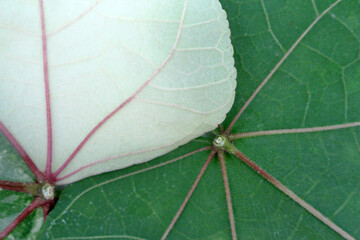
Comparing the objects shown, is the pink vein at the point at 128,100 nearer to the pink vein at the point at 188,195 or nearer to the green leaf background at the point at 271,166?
the green leaf background at the point at 271,166

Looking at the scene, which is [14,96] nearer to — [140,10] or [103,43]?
[103,43]

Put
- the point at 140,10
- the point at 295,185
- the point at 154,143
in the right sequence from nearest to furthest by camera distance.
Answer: the point at 140,10 → the point at 154,143 → the point at 295,185

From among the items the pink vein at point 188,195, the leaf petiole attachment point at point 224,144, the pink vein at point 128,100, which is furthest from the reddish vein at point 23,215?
the leaf petiole attachment point at point 224,144

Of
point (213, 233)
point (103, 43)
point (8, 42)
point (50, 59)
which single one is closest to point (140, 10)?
point (103, 43)

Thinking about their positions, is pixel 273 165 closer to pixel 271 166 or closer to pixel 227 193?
pixel 271 166

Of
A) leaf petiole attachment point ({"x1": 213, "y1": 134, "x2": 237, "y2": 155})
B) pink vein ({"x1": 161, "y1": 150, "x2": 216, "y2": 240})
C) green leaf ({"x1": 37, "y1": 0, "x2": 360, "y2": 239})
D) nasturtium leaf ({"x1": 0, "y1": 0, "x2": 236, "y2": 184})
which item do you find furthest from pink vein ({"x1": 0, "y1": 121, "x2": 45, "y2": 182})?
leaf petiole attachment point ({"x1": 213, "y1": 134, "x2": 237, "y2": 155})

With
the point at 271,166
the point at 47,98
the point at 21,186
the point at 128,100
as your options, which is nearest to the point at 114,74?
the point at 128,100
